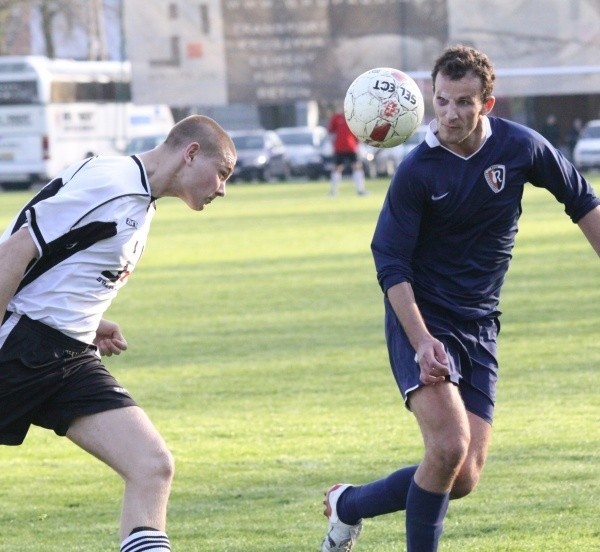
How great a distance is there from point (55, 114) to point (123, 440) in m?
44.2

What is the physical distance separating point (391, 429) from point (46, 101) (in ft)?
133

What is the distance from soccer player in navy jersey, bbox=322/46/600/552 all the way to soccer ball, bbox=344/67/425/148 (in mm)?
805

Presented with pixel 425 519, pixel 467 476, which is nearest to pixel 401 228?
pixel 467 476

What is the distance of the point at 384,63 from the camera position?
42.2 metres

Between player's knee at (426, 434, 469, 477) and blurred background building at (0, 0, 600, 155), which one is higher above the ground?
player's knee at (426, 434, 469, 477)

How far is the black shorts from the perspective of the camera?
5.08m

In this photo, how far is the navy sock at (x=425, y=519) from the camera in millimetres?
5371

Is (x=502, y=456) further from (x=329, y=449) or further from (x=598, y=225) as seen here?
(x=598, y=225)

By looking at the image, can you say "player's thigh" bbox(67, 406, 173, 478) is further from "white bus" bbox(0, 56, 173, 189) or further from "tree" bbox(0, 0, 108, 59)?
"tree" bbox(0, 0, 108, 59)

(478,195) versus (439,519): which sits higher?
(478,195)

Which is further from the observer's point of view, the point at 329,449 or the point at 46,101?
the point at 46,101

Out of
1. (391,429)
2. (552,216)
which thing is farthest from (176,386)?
(552,216)

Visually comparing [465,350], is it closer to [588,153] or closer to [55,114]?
[588,153]

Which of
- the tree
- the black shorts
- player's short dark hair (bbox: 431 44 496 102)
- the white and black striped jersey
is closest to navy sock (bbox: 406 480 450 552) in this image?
the black shorts
